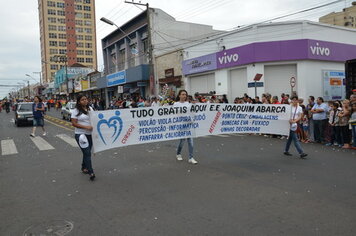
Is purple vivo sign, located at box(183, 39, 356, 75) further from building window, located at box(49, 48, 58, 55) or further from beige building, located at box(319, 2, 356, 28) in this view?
building window, located at box(49, 48, 58, 55)

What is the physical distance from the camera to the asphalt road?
3930mm

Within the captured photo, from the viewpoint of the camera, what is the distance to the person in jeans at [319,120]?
1080 centimetres

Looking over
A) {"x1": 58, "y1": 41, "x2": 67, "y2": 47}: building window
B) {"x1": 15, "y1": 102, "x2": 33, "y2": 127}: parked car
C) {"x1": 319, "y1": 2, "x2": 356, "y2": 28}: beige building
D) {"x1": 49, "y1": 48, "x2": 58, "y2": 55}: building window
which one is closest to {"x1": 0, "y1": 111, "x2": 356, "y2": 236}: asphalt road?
{"x1": 15, "y1": 102, "x2": 33, "y2": 127}: parked car

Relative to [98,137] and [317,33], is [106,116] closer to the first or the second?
[98,137]

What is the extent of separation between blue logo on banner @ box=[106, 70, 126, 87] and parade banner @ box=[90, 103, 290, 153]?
26.9 m

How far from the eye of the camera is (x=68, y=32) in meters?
127

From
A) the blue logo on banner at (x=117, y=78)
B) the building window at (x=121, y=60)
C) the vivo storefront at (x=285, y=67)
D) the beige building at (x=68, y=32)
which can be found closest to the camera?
the vivo storefront at (x=285, y=67)

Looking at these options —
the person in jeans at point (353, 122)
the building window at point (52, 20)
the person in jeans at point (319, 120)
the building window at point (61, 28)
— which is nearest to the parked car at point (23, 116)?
the person in jeans at point (319, 120)

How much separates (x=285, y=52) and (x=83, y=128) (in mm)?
15211

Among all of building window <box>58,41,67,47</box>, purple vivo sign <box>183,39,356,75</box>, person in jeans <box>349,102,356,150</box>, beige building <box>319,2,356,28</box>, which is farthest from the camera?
building window <box>58,41,67,47</box>

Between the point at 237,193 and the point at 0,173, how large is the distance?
5.67 metres

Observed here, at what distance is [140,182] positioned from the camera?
6074 millimetres

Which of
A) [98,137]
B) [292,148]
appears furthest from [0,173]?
[292,148]

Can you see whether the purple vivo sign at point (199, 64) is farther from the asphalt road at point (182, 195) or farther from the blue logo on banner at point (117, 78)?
the asphalt road at point (182, 195)
